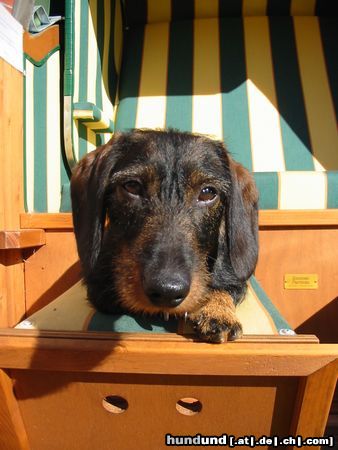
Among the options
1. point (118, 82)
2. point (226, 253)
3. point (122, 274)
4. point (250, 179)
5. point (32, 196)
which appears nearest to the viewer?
point (122, 274)

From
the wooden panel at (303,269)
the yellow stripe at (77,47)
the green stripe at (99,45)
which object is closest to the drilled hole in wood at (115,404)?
the wooden panel at (303,269)

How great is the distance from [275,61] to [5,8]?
3.04 meters

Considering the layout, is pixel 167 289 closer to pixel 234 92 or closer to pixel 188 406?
pixel 188 406

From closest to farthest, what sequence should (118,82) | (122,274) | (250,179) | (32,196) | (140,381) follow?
(140,381)
(122,274)
(250,179)
(32,196)
(118,82)

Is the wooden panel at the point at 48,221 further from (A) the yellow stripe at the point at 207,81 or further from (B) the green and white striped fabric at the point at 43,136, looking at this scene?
(A) the yellow stripe at the point at 207,81

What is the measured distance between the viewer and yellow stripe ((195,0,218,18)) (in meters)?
4.55

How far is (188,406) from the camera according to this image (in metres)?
1.52

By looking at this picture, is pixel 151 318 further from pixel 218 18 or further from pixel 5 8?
pixel 218 18

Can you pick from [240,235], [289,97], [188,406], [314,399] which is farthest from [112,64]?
Answer: [314,399]

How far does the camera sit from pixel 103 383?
55.9 inches

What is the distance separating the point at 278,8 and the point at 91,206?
12.6 feet

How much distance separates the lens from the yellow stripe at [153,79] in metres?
4.13

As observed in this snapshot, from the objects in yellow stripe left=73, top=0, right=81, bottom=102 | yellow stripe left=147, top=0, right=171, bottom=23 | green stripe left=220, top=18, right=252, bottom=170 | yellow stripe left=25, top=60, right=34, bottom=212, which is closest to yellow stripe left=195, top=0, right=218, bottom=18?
green stripe left=220, top=18, right=252, bottom=170

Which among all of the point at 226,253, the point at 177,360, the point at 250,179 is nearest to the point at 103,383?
the point at 177,360
